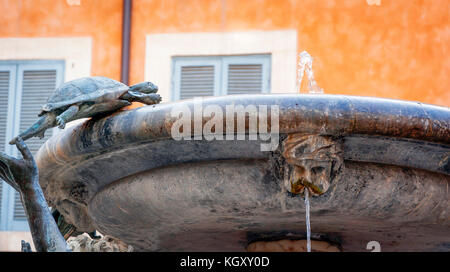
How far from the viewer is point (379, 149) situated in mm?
3512

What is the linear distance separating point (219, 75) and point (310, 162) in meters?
6.28

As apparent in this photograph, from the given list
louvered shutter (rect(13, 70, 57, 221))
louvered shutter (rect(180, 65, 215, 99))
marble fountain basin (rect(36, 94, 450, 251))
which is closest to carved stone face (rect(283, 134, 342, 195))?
marble fountain basin (rect(36, 94, 450, 251))

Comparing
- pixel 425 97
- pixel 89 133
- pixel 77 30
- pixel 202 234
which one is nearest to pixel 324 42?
pixel 425 97

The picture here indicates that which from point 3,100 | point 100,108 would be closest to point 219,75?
point 3,100

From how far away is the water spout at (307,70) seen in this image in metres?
8.94

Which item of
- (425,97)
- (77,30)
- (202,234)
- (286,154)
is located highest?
(77,30)

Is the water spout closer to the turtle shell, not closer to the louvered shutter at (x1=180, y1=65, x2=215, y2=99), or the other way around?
the louvered shutter at (x1=180, y1=65, x2=215, y2=99)

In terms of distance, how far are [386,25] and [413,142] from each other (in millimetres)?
6352

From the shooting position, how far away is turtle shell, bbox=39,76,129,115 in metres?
3.67

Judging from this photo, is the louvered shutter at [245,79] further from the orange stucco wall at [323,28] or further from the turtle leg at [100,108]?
the turtle leg at [100,108]

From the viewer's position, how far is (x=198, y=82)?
9727 mm

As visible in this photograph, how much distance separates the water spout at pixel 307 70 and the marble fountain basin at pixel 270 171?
15.4 ft

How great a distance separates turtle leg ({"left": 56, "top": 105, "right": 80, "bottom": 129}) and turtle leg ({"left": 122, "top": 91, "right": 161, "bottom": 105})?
24cm
